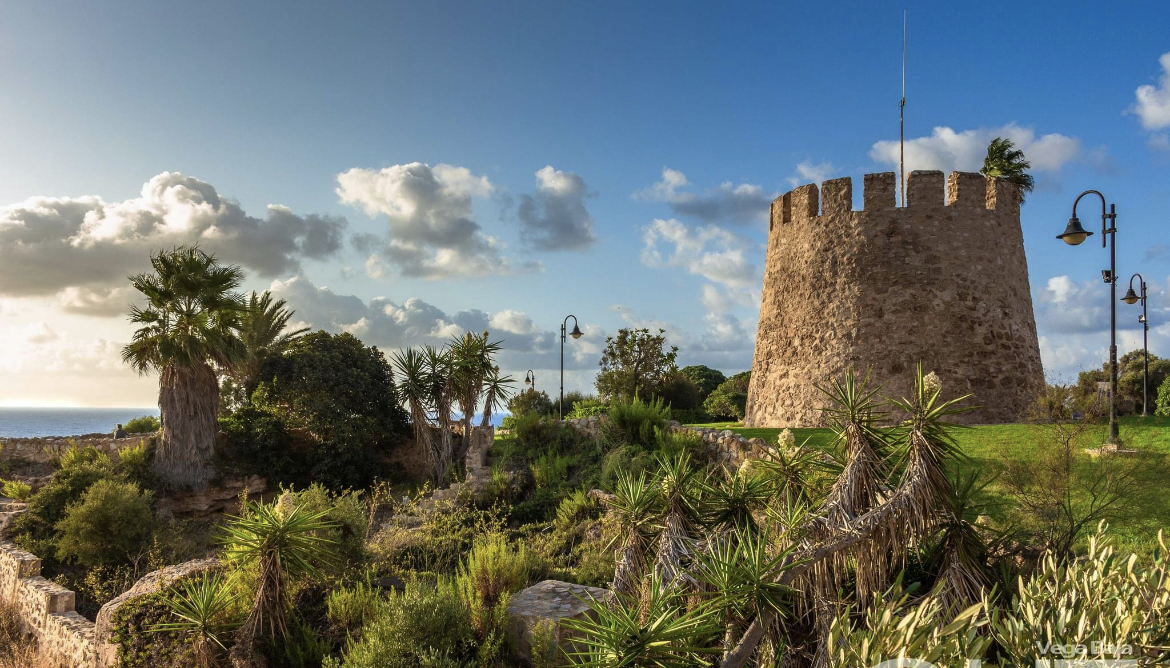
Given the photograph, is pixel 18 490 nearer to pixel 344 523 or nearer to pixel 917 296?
pixel 344 523

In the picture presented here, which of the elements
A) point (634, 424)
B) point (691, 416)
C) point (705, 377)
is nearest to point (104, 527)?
point (634, 424)

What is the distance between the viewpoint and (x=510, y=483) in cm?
1523

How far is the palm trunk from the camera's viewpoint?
1697 cm

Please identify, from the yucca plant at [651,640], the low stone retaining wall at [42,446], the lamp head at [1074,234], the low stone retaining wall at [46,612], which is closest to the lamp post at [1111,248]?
the lamp head at [1074,234]

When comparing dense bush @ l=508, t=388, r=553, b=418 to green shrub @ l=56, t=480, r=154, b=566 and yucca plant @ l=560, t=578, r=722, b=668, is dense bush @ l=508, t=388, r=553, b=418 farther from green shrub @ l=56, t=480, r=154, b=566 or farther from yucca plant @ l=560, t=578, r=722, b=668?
yucca plant @ l=560, t=578, r=722, b=668

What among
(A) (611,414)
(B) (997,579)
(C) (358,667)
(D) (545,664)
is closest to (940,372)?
(A) (611,414)

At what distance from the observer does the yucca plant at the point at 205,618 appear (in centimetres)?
690

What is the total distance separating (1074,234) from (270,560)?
13.9m

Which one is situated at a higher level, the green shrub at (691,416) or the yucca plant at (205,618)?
the green shrub at (691,416)

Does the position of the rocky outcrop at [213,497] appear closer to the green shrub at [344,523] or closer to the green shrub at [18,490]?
the green shrub at [18,490]

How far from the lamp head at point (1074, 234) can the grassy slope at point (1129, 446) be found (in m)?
3.48

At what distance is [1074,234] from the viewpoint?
11.7 meters

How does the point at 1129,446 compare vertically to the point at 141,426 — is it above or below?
above

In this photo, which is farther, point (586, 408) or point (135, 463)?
point (586, 408)
